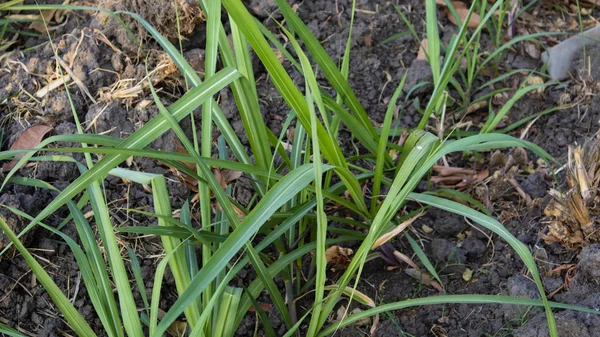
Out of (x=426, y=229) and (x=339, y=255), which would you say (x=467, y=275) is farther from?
(x=339, y=255)

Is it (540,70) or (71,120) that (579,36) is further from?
(71,120)

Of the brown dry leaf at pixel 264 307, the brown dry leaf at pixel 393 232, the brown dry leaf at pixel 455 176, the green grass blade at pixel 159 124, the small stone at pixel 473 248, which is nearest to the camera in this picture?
the green grass blade at pixel 159 124

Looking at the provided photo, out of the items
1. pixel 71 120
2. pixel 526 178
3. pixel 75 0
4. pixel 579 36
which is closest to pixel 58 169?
pixel 71 120

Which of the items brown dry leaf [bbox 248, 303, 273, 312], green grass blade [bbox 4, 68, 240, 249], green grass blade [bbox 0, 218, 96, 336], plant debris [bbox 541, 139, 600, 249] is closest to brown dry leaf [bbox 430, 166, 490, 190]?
plant debris [bbox 541, 139, 600, 249]

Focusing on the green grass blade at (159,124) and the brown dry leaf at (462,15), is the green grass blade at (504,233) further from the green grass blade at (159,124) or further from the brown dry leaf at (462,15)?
the brown dry leaf at (462,15)

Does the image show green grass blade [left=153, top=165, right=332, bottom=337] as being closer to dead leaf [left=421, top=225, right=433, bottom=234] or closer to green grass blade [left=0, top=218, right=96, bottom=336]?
green grass blade [left=0, top=218, right=96, bottom=336]

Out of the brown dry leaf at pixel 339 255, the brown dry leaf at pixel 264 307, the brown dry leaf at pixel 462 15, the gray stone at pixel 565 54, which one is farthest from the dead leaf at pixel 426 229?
the brown dry leaf at pixel 462 15
